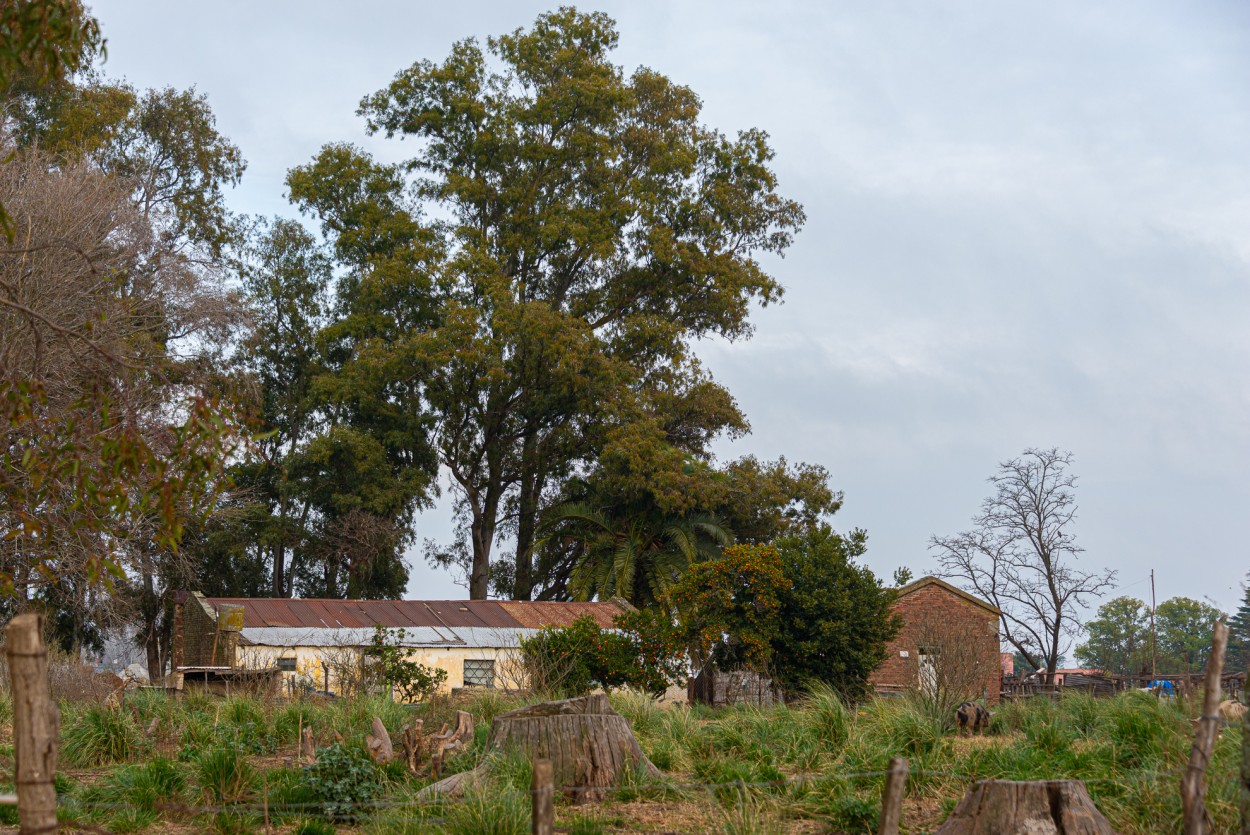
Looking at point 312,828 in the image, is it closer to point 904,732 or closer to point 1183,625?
point 904,732

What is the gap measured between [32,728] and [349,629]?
26094 millimetres

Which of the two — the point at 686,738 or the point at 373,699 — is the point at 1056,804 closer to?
the point at 686,738

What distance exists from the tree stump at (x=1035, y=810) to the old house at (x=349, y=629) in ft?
65.6

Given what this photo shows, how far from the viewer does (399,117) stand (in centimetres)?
4028

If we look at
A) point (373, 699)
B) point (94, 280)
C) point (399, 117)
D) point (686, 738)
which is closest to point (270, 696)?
point (373, 699)

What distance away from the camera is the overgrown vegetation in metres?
8.44

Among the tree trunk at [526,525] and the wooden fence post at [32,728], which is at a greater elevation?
the tree trunk at [526,525]

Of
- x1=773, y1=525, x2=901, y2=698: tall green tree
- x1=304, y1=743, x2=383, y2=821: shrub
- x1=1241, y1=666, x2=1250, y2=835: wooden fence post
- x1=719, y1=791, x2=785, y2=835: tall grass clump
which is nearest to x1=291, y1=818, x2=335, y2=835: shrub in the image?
x1=304, y1=743, x2=383, y2=821: shrub

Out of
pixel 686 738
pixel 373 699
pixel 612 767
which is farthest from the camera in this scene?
pixel 373 699

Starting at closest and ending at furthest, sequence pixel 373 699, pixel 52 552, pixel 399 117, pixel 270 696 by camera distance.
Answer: pixel 373 699, pixel 270 696, pixel 52 552, pixel 399 117

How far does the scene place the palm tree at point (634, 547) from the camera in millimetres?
34750

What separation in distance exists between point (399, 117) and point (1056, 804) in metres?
36.7

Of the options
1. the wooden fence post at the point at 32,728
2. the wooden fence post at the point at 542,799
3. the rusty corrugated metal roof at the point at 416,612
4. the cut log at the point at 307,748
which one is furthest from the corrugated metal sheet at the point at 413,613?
the wooden fence post at the point at 32,728

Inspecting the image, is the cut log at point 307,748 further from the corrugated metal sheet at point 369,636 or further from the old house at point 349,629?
the corrugated metal sheet at point 369,636
